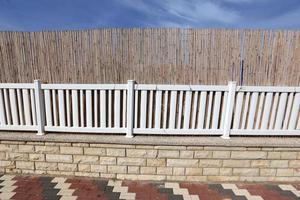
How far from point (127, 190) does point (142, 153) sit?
25.7 inches

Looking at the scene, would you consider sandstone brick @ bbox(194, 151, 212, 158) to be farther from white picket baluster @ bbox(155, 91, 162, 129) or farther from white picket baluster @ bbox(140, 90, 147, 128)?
white picket baluster @ bbox(140, 90, 147, 128)

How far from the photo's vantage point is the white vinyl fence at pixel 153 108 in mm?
3385

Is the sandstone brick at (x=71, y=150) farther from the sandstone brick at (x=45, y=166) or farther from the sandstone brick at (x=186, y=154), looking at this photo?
the sandstone brick at (x=186, y=154)

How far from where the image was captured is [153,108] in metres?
3.54

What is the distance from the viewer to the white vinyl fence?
338cm

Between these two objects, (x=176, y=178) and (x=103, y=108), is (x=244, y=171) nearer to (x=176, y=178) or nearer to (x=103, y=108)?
(x=176, y=178)

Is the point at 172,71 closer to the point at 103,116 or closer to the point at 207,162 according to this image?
the point at 103,116

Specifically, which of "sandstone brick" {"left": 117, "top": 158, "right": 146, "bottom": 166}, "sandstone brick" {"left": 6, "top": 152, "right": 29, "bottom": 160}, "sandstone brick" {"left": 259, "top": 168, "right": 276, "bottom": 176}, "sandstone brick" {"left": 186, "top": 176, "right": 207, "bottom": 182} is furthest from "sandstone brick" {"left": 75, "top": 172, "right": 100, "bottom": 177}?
"sandstone brick" {"left": 259, "top": 168, "right": 276, "bottom": 176}

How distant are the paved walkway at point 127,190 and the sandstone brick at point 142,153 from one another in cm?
49

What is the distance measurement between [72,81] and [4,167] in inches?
81.7

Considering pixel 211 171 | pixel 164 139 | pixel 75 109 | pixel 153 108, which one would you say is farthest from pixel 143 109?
pixel 211 171

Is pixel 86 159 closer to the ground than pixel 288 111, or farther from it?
closer to the ground

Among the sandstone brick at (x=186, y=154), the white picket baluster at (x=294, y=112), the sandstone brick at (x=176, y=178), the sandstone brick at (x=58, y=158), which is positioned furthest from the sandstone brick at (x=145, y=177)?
the white picket baluster at (x=294, y=112)

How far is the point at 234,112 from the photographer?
350cm
